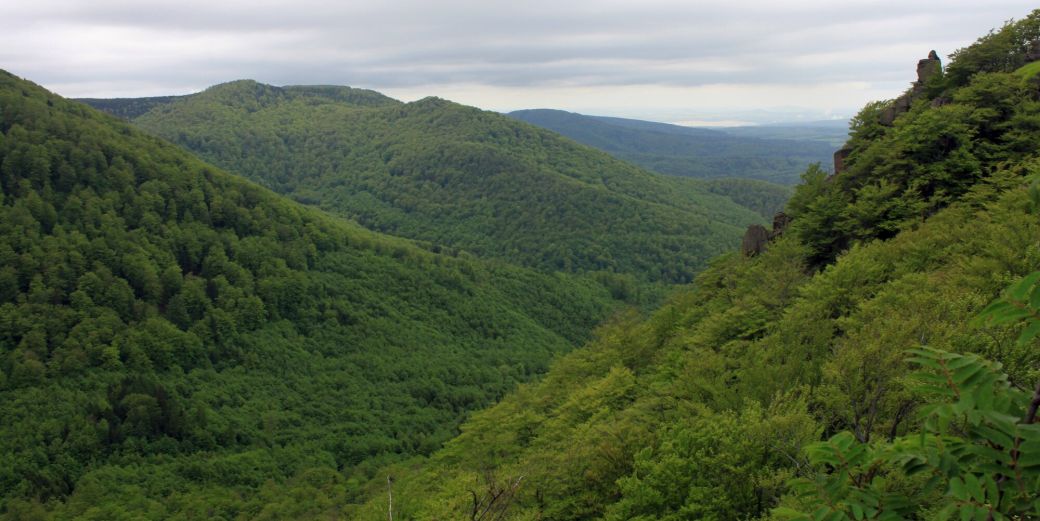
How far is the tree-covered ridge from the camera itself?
278ft

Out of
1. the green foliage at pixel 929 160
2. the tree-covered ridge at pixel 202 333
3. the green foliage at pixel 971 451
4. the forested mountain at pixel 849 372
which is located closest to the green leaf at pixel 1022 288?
the forested mountain at pixel 849 372

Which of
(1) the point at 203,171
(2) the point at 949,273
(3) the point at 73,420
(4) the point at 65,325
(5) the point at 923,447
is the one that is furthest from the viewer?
(1) the point at 203,171

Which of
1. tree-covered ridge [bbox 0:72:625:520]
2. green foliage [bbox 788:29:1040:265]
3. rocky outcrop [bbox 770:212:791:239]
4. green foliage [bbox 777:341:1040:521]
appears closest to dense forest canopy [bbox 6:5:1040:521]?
green foliage [bbox 777:341:1040:521]

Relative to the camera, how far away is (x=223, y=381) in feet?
360

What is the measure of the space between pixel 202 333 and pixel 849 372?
120 metres

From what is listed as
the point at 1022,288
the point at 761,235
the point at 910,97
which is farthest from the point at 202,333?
the point at 1022,288

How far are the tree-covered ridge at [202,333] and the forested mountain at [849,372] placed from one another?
5174 cm

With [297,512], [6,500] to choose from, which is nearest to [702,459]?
[297,512]

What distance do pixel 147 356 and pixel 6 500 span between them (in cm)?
3497

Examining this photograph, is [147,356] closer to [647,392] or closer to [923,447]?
[647,392]

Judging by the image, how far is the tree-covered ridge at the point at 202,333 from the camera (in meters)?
84.8

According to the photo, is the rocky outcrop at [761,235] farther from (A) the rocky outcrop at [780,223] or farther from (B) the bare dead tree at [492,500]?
(B) the bare dead tree at [492,500]

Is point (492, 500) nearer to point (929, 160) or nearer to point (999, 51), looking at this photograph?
point (929, 160)

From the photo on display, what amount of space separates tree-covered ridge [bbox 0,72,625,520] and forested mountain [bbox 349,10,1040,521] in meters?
51.7
